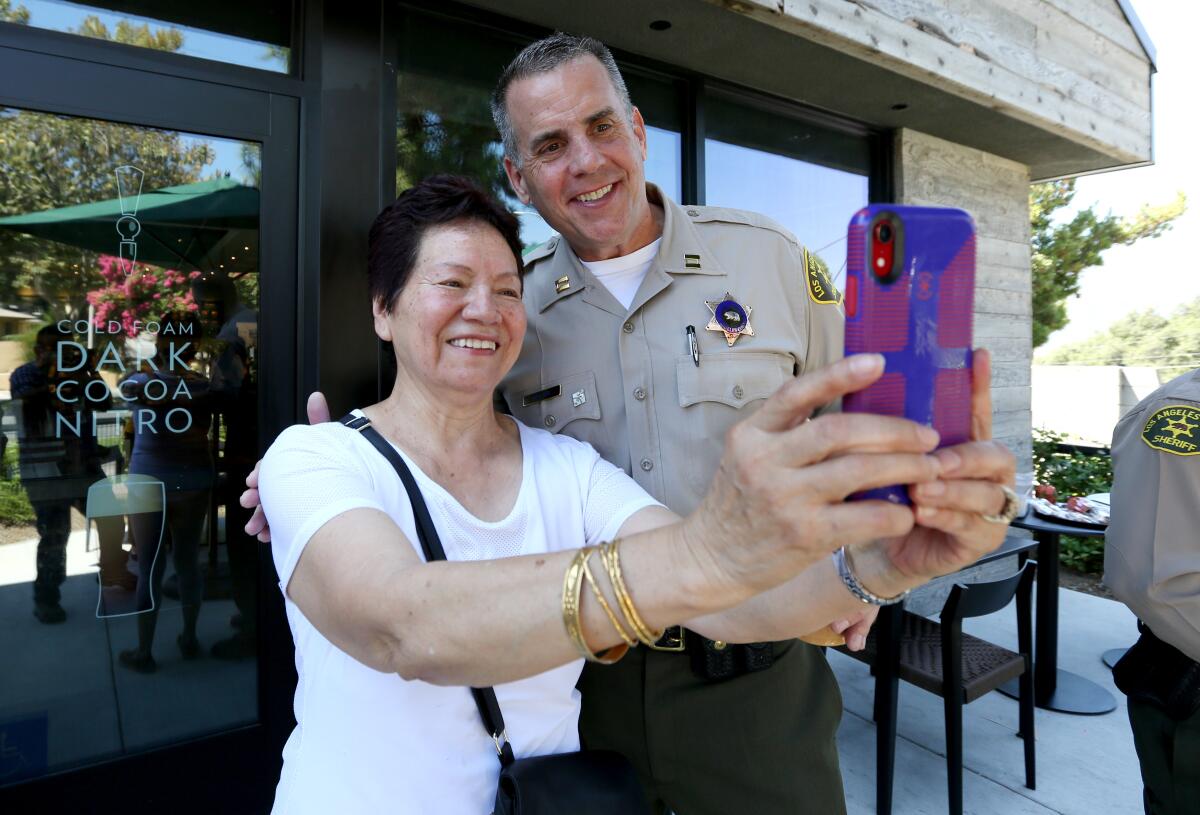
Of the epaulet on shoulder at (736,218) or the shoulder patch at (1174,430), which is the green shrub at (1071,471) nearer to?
the shoulder patch at (1174,430)

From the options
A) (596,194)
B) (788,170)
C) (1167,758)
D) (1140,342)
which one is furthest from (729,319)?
(1140,342)

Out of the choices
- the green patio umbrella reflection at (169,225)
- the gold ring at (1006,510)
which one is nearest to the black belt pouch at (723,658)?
the gold ring at (1006,510)

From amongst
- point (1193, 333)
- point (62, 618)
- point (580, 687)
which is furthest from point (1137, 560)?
point (1193, 333)

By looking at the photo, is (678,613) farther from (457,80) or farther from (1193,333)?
(1193,333)

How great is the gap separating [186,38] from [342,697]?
2262 mm

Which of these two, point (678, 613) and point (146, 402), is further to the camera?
point (146, 402)

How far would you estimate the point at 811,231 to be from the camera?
430 cm

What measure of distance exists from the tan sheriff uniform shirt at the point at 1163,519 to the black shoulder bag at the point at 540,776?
4.82ft

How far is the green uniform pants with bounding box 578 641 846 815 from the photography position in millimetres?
1501

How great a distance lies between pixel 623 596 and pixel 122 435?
7.24 ft

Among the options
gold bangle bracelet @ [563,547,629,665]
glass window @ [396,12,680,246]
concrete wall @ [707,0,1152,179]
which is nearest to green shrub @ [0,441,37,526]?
glass window @ [396,12,680,246]

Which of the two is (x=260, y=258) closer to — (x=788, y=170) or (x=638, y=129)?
(x=638, y=129)

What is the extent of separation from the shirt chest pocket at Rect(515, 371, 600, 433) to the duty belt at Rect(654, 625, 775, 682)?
52cm

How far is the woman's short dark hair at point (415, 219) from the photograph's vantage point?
1.33 m
